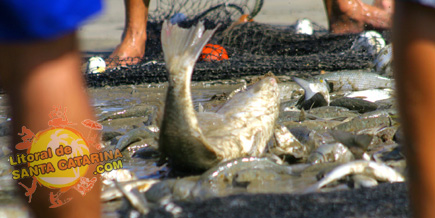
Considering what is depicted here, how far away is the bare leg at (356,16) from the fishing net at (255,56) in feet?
2.93

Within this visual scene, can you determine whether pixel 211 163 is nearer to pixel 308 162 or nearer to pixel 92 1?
pixel 308 162

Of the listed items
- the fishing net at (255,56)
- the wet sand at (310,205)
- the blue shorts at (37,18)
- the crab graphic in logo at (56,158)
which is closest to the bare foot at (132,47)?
the fishing net at (255,56)

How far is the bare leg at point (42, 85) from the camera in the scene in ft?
3.79

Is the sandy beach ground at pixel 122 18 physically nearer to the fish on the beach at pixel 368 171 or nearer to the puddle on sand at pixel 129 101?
the puddle on sand at pixel 129 101

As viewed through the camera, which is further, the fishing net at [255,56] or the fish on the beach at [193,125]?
the fishing net at [255,56]

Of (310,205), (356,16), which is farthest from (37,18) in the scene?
(356,16)

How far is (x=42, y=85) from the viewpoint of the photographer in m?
1.17

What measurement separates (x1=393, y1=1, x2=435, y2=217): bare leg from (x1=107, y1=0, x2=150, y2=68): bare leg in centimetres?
623

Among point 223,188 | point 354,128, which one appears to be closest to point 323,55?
point 354,128

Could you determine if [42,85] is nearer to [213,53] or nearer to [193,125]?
[193,125]

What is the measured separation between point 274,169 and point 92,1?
68.3 inches

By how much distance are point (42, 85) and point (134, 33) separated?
6.32 metres

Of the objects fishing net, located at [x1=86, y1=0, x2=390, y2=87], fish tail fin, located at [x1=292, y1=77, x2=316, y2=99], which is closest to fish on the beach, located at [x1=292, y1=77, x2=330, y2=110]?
fish tail fin, located at [x1=292, y1=77, x2=316, y2=99]

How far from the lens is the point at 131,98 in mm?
5461
